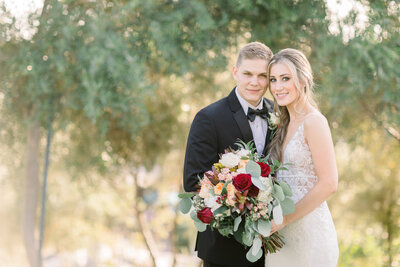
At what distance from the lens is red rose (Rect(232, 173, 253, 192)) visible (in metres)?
1.98

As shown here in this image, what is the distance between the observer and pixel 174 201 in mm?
6855

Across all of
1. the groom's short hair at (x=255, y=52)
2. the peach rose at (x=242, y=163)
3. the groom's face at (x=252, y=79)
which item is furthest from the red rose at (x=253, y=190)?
the groom's short hair at (x=255, y=52)

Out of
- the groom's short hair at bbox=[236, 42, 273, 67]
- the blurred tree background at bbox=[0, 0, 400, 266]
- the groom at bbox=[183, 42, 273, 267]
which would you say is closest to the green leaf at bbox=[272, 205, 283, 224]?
the groom at bbox=[183, 42, 273, 267]

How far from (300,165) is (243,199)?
0.51m

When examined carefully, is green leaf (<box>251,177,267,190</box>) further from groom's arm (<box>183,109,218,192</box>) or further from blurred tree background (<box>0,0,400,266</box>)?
blurred tree background (<box>0,0,400,266</box>)

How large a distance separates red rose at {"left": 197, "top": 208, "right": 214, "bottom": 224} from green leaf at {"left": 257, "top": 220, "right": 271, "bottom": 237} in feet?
0.79

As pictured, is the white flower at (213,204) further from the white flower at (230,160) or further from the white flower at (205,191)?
the white flower at (230,160)

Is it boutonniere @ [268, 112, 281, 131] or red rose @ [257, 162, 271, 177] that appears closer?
red rose @ [257, 162, 271, 177]

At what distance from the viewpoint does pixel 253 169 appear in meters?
2.02

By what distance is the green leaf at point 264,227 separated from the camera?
2.01m

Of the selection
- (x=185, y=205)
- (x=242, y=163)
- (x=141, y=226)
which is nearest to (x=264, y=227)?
(x=242, y=163)

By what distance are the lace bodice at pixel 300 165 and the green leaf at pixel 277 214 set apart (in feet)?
1.21

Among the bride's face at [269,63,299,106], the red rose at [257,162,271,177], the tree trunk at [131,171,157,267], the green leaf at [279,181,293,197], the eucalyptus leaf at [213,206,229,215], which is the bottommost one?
the tree trunk at [131,171,157,267]

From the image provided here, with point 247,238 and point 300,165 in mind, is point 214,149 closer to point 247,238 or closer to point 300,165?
point 300,165
